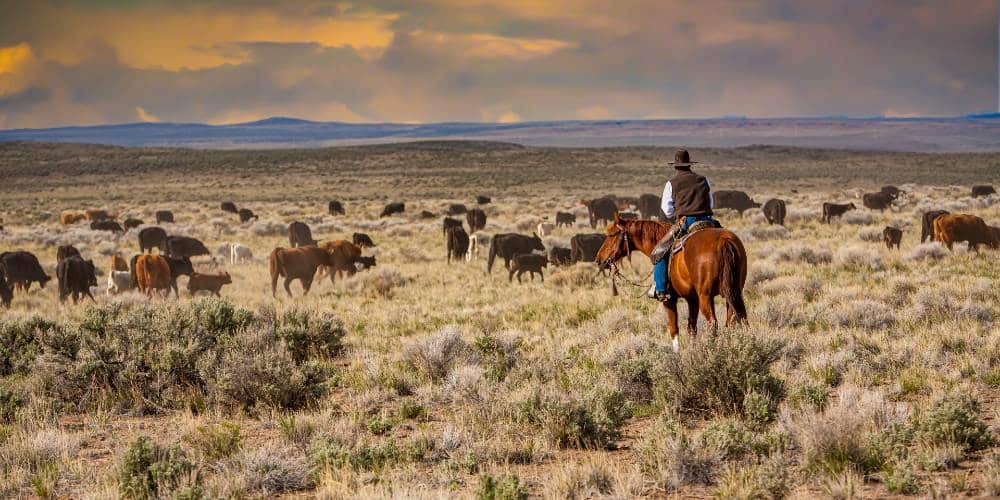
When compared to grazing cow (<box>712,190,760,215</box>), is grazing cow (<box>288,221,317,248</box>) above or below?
below

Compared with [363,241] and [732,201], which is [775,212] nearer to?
[732,201]

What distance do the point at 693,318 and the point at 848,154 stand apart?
12381cm

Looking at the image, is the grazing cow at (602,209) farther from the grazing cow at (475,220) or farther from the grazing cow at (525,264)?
the grazing cow at (525,264)

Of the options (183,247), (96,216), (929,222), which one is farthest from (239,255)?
(96,216)

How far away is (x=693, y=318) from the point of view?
33.8 feet

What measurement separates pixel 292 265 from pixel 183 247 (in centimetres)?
863

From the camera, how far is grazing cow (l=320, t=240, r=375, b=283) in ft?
72.8

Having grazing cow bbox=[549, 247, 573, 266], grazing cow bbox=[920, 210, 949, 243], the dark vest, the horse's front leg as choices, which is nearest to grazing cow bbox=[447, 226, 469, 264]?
grazing cow bbox=[549, 247, 573, 266]

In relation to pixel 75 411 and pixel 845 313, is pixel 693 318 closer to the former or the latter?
pixel 845 313

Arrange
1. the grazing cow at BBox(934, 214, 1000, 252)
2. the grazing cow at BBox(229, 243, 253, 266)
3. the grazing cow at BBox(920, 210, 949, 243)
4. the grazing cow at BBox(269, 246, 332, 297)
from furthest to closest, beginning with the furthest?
1. the grazing cow at BBox(229, 243, 253, 266)
2. the grazing cow at BBox(920, 210, 949, 243)
3. the grazing cow at BBox(934, 214, 1000, 252)
4. the grazing cow at BBox(269, 246, 332, 297)

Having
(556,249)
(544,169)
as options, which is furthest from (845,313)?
(544,169)

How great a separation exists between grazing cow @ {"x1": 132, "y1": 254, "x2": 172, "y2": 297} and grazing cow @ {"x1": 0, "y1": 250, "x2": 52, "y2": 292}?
2706mm

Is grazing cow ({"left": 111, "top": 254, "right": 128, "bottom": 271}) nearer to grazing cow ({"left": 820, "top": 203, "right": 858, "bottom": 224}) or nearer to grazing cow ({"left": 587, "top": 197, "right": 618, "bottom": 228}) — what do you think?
grazing cow ({"left": 587, "top": 197, "right": 618, "bottom": 228})

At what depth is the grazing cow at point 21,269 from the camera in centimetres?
1981
